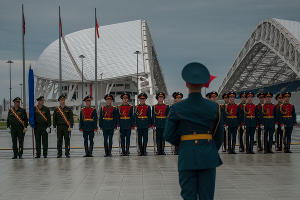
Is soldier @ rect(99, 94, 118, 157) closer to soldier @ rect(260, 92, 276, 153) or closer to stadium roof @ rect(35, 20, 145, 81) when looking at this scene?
soldier @ rect(260, 92, 276, 153)

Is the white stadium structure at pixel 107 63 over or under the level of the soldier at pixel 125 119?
over

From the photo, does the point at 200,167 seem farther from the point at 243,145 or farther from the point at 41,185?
the point at 243,145

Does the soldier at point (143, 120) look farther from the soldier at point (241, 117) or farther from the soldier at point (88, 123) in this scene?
the soldier at point (241, 117)

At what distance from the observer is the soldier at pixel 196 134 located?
12.5 feet

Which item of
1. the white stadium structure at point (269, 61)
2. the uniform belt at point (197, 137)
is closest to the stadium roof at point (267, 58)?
the white stadium structure at point (269, 61)

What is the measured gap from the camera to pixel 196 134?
3.90 m

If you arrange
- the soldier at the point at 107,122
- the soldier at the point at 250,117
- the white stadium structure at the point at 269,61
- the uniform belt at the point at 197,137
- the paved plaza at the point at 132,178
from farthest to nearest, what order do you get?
the white stadium structure at the point at 269,61 → the soldier at the point at 250,117 → the soldier at the point at 107,122 → the paved plaza at the point at 132,178 → the uniform belt at the point at 197,137

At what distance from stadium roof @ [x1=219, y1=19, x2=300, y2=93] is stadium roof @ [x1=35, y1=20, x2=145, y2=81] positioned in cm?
1986

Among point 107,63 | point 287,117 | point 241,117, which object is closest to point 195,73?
point 241,117

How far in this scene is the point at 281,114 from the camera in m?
11.6

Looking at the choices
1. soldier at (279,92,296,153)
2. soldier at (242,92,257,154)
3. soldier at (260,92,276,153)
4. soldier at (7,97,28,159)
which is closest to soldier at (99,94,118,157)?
soldier at (7,97,28,159)

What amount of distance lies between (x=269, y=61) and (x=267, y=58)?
2.20 meters

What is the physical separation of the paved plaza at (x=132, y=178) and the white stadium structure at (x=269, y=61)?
1699 inches

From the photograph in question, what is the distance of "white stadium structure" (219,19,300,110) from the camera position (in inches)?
2031
